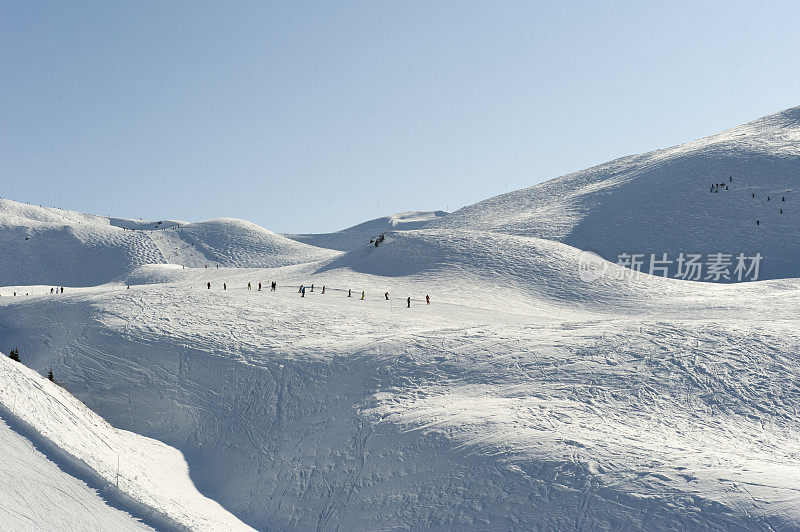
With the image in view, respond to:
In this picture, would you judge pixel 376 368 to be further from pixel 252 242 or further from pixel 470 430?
pixel 252 242

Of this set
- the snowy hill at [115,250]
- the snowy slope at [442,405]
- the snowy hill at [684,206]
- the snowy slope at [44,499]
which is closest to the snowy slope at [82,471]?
the snowy slope at [44,499]

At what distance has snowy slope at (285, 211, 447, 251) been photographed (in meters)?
135

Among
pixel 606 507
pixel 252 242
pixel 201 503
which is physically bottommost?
pixel 201 503

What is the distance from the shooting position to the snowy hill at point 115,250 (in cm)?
7588

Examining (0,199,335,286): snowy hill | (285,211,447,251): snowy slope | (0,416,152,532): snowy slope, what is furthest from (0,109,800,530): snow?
(285,211,447,251): snowy slope

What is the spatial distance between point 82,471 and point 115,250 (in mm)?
77439

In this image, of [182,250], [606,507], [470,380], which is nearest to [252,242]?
[182,250]

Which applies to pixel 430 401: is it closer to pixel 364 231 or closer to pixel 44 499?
pixel 44 499

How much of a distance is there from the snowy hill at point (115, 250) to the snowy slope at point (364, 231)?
29.3 meters

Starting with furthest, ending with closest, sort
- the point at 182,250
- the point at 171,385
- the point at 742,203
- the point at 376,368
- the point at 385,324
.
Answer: the point at 182,250
the point at 742,203
the point at 385,324
the point at 171,385
the point at 376,368

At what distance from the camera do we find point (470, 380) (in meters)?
21.1

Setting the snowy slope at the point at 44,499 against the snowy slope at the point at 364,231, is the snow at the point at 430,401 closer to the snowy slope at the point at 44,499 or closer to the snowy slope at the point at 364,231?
the snowy slope at the point at 44,499

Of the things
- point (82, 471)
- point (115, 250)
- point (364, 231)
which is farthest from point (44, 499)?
point (364, 231)

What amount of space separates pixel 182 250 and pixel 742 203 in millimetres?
70489
